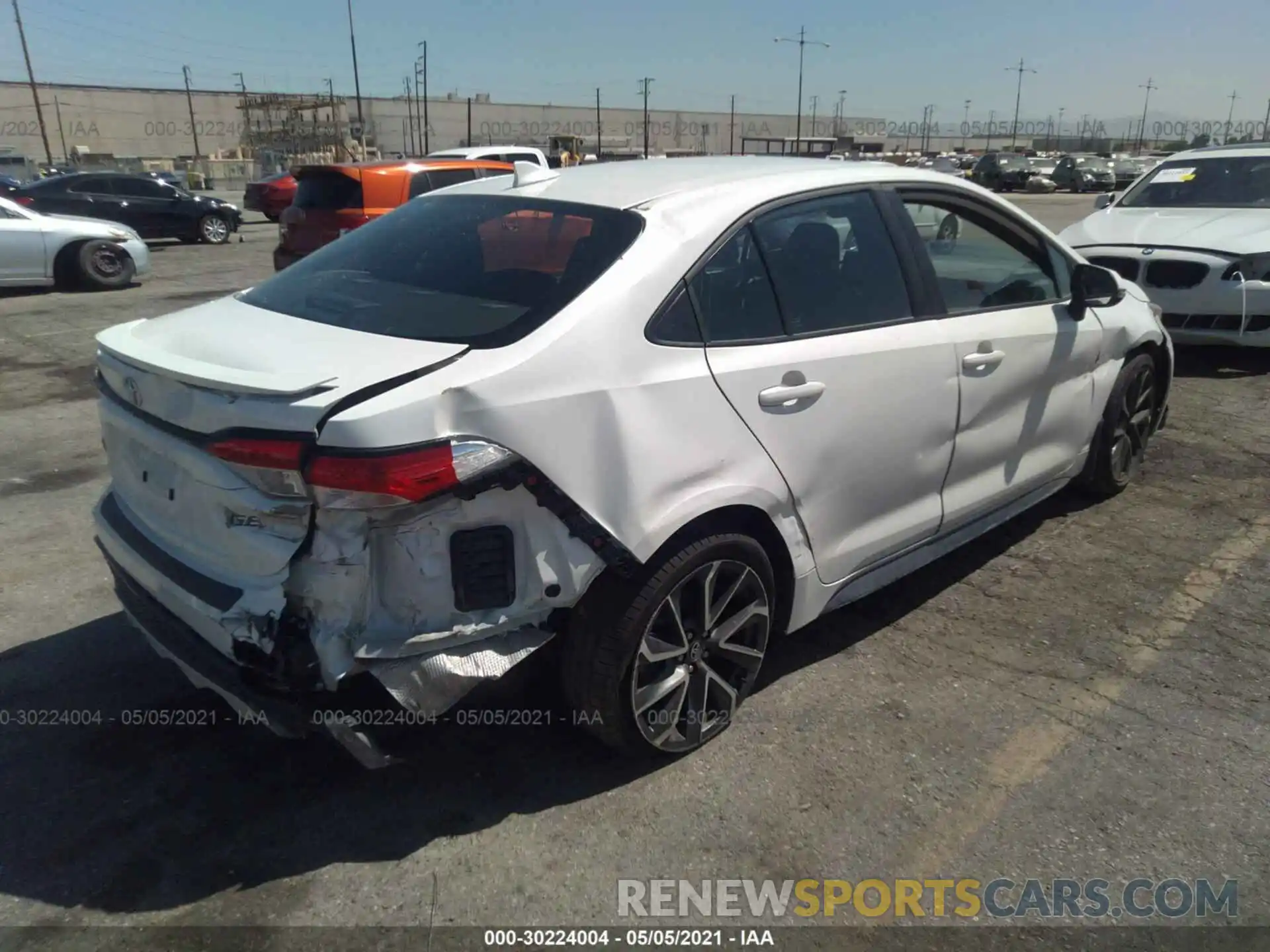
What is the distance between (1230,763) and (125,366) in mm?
3491

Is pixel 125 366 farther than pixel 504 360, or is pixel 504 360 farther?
pixel 125 366

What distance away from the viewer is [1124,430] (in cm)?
484

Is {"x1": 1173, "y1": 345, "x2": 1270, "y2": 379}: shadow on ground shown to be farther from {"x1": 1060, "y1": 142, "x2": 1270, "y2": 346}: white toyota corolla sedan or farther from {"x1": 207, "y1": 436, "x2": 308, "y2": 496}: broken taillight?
{"x1": 207, "y1": 436, "x2": 308, "y2": 496}: broken taillight

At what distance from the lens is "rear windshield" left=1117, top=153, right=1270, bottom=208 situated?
27.7 ft

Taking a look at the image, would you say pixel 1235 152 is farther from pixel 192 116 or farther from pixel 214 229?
pixel 192 116

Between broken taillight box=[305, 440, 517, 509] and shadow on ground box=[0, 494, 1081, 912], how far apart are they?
0.62m

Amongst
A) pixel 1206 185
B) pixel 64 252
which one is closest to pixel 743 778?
pixel 1206 185

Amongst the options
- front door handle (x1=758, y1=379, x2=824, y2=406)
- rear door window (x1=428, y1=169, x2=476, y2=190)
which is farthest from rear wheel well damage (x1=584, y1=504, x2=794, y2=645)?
rear door window (x1=428, y1=169, x2=476, y2=190)

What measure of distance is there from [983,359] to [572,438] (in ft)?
6.28

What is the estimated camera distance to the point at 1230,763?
2.97 metres

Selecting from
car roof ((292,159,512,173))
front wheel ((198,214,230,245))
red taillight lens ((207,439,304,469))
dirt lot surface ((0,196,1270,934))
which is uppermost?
car roof ((292,159,512,173))

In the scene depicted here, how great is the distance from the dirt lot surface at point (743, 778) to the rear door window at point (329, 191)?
21.3ft

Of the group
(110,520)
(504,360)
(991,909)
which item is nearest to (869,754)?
(991,909)

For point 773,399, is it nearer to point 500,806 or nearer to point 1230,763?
point 500,806
